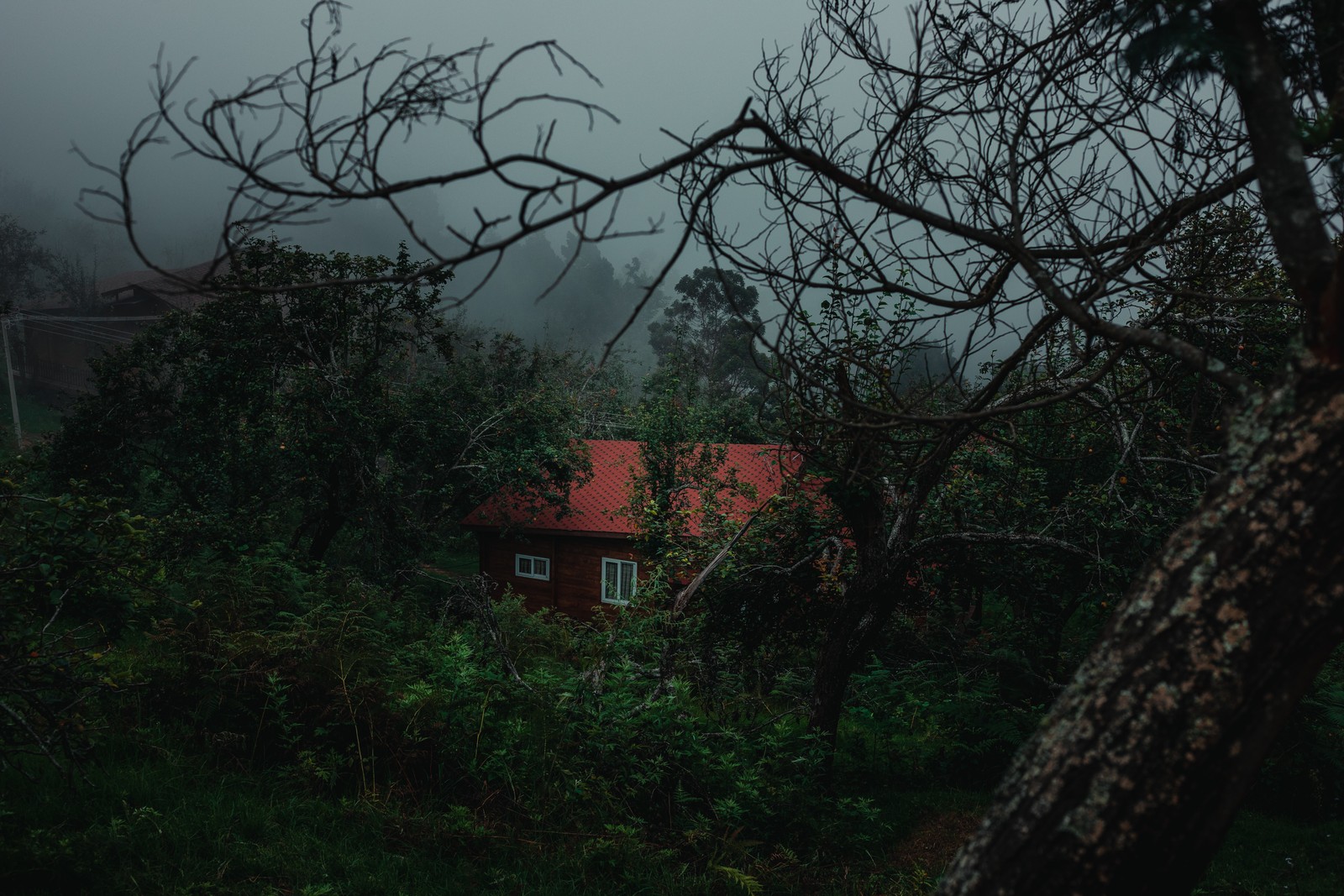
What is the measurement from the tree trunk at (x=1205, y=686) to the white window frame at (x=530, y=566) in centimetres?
1889

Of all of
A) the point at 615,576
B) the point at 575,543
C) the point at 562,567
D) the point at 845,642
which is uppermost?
the point at 575,543

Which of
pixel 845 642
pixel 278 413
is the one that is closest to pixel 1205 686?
pixel 845 642

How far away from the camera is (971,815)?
6461 mm


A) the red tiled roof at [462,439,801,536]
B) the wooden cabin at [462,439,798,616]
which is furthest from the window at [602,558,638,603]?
the red tiled roof at [462,439,801,536]

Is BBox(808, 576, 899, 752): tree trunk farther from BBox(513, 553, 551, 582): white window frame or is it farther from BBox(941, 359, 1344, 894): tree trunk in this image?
BBox(513, 553, 551, 582): white window frame

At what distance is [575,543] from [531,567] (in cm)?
162

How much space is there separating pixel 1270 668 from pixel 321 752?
5433 millimetres

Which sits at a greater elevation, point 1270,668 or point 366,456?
point 366,456

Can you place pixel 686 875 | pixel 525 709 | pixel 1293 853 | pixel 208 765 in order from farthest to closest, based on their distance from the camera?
pixel 1293 853
pixel 525 709
pixel 208 765
pixel 686 875

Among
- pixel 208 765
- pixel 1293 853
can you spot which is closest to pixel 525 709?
pixel 208 765

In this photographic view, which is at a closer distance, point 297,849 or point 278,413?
point 297,849

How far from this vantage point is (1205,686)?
4.39ft

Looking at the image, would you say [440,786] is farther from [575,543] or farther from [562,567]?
[562,567]

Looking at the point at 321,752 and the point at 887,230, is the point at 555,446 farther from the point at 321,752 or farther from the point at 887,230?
the point at 887,230
